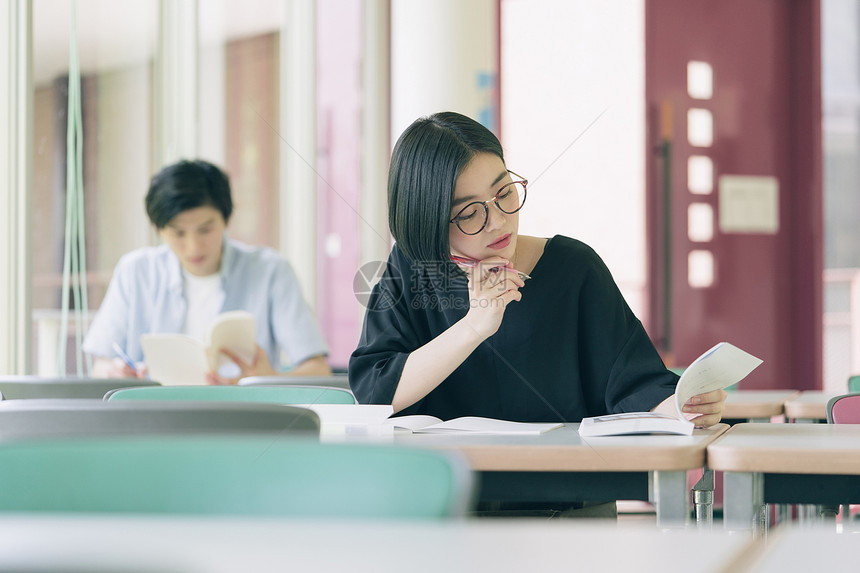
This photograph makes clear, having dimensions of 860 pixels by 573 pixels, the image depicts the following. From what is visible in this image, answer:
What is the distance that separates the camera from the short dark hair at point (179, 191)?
128 inches

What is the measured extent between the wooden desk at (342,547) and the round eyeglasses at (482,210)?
119 cm

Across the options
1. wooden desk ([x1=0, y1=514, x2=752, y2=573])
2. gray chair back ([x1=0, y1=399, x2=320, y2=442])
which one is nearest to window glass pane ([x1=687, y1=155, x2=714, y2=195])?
gray chair back ([x1=0, y1=399, x2=320, y2=442])

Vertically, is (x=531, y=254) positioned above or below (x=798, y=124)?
below

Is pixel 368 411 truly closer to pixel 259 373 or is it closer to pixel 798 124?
pixel 259 373

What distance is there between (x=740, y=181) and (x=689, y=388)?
386 centimetres

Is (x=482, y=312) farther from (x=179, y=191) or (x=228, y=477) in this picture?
(x=179, y=191)

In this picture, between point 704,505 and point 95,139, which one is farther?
point 95,139

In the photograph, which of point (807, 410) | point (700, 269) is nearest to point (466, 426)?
point (807, 410)

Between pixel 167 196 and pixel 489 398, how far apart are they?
1.76m

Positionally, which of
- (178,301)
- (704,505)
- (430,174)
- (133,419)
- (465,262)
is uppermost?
(430,174)

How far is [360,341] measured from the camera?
6.31 feet

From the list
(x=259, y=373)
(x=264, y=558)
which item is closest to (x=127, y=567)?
(x=264, y=558)

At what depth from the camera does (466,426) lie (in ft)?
5.17

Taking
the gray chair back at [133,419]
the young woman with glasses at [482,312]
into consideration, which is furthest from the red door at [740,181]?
the gray chair back at [133,419]
